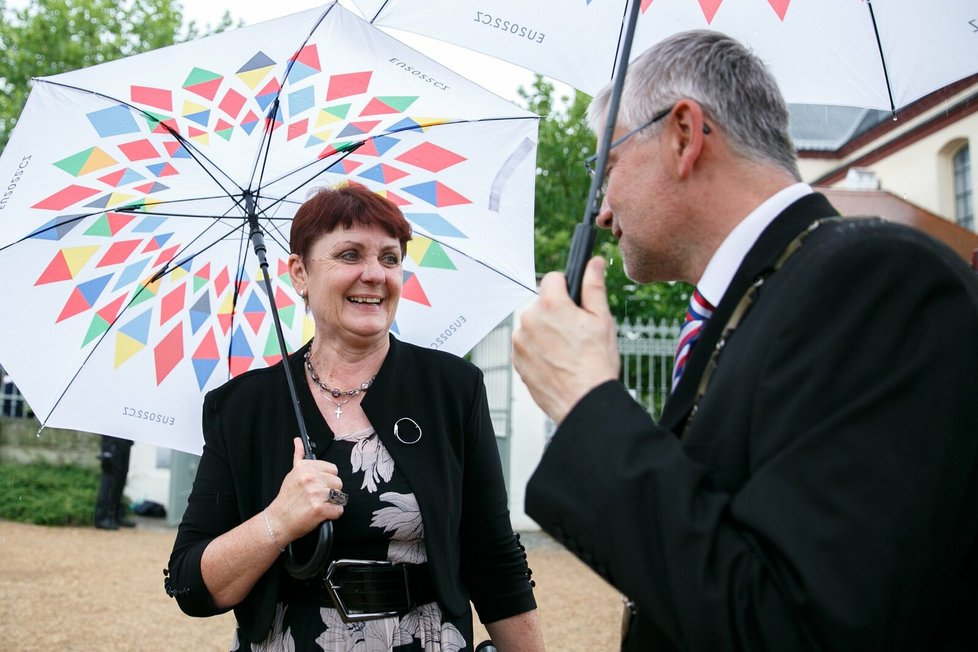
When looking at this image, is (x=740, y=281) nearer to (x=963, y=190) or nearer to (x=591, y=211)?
(x=591, y=211)

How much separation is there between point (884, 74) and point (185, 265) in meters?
2.41

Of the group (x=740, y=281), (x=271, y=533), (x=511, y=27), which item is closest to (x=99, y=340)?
(x=271, y=533)

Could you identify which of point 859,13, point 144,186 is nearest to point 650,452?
point 859,13

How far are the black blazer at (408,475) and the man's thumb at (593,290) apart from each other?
50.0 inches

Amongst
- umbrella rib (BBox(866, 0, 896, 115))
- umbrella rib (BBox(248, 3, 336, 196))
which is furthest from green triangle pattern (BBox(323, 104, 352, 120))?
umbrella rib (BBox(866, 0, 896, 115))

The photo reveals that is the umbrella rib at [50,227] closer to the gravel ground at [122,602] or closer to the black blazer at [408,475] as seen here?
the black blazer at [408,475]

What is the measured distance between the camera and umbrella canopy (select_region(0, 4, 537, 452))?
2848 mm

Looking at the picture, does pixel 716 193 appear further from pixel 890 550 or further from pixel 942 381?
pixel 890 550

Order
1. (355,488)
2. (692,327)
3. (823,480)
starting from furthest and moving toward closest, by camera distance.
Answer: (355,488), (692,327), (823,480)

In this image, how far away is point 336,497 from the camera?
7.74ft

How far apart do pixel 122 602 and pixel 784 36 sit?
866cm

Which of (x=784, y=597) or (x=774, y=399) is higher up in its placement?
(x=774, y=399)

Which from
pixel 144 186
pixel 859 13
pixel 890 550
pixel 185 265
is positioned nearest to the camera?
pixel 890 550

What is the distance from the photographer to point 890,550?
1.06 m
